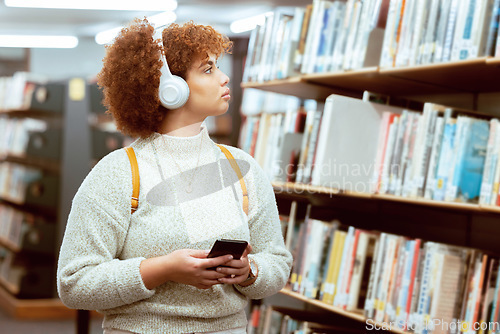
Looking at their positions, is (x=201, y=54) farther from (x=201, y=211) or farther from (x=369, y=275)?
(x=369, y=275)

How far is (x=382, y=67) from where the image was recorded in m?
1.90

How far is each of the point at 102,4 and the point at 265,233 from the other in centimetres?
486

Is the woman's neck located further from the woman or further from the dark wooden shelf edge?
the dark wooden shelf edge

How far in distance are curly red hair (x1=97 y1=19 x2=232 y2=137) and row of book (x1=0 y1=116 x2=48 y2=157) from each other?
12.7 ft

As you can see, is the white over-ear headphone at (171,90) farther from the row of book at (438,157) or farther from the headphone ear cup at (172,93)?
the row of book at (438,157)

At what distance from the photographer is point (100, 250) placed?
1275mm

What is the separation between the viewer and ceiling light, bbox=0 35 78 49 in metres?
7.49

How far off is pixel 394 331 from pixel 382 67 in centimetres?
85

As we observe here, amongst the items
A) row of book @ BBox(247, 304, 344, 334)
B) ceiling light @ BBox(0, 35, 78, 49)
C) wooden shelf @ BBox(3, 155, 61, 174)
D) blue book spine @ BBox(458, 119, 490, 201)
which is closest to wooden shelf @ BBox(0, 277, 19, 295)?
wooden shelf @ BBox(3, 155, 61, 174)

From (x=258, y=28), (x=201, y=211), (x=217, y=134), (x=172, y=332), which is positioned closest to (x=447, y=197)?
(x=201, y=211)

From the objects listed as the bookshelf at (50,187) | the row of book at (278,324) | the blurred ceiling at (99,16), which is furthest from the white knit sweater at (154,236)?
the blurred ceiling at (99,16)

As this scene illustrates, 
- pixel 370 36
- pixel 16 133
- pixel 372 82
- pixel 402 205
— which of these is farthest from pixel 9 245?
pixel 370 36

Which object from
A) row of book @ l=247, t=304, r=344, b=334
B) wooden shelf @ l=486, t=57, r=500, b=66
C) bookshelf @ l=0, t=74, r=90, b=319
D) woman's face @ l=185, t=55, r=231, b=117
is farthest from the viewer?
bookshelf @ l=0, t=74, r=90, b=319

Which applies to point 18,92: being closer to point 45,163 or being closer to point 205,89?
point 45,163
